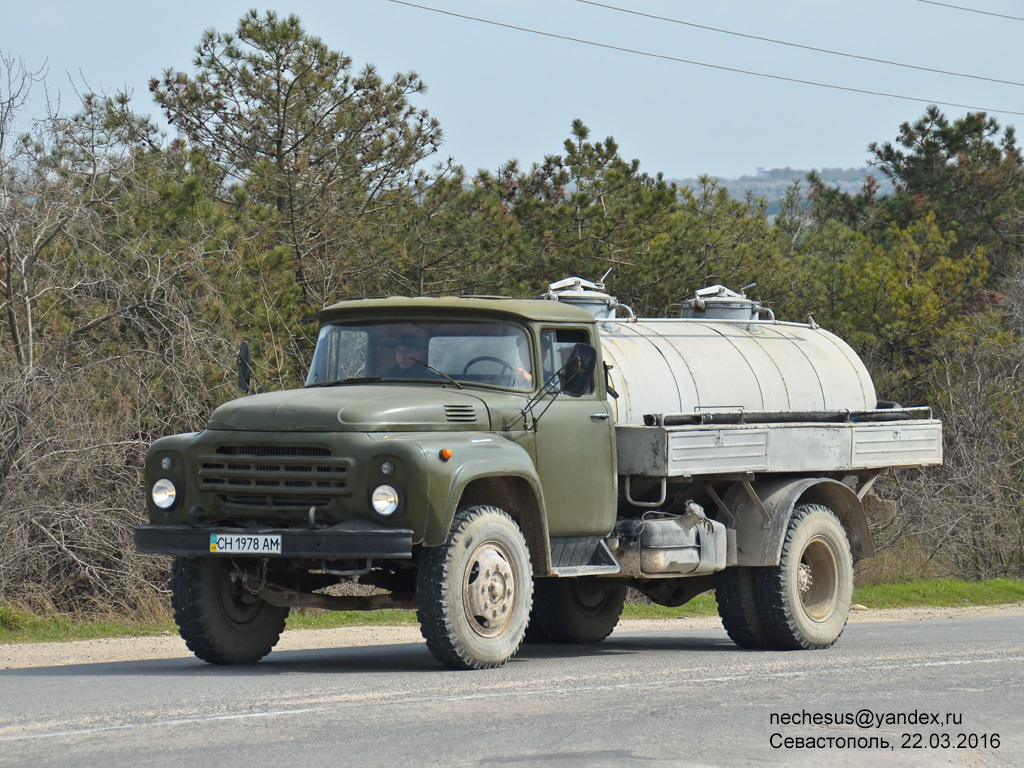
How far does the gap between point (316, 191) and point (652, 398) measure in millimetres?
11649

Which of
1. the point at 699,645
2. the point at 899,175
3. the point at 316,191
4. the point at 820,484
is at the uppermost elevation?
the point at 899,175

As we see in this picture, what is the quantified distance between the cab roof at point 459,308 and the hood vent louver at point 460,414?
0.91m

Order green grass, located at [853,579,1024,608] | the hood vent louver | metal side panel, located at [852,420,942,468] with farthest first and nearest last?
green grass, located at [853,579,1024,608] → metal side panel, located at [852,420,942,468] → the hood vent louver

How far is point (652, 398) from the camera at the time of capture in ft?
39.9

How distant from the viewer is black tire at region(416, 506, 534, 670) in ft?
30.6

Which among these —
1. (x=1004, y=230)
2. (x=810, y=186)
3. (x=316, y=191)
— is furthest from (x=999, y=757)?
(x=810, y=186)

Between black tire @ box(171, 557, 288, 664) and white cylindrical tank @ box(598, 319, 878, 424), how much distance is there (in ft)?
10.6

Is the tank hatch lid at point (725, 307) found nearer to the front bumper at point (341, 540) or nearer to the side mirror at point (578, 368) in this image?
the side mirror at point (578, 368)

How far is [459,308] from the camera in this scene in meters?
10.6

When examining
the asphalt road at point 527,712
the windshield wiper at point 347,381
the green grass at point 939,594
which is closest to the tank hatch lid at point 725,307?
the asphalt road at point 527,712

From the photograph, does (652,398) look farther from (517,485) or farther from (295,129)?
(295,129)

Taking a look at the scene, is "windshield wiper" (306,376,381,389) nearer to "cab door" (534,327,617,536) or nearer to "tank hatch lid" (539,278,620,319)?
"cab door" (534,327,617,536)

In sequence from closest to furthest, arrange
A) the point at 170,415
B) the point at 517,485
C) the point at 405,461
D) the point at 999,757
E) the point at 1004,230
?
1. the point at 999,757
2. the point at 405,461
3. the point at 517,485
4. the point at 170,415
5. the point at 1004,230

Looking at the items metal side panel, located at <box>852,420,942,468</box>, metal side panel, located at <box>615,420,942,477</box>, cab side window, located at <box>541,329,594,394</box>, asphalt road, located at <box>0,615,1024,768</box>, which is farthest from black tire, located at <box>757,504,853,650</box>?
cab side window, located at <box>541,329,594,394</box>
